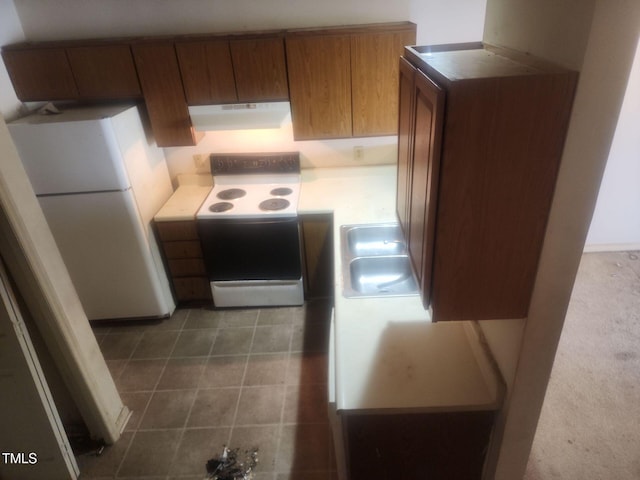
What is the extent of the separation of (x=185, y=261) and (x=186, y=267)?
5 cm

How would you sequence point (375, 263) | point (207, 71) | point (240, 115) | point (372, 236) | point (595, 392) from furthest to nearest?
point (240, 115)
point (207, 71)
point (372, 236)
point (595, 392)
point (375, 263)

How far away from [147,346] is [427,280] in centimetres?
231

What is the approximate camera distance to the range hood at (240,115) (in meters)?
2.64

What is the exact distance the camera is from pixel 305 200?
291 cm

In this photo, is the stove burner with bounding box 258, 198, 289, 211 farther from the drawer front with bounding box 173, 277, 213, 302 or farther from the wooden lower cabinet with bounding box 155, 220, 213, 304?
the drawer front with bounding box 173, 277, 213, 302

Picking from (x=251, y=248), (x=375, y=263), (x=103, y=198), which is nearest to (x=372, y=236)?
(x=375, y=263)

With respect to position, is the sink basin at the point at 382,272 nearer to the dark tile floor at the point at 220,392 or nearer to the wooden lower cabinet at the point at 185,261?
the dark tile floor at the point at 220,392

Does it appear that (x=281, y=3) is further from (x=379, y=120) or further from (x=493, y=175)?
(x=493, y=175)

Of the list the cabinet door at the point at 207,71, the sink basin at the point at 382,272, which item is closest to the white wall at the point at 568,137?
the sink basin at the point at 382,272

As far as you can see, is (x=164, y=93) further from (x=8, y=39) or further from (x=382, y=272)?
(x=382, y=272)

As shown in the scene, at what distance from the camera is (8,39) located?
2.64 meters

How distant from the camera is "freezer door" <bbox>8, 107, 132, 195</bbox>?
2.39 metres

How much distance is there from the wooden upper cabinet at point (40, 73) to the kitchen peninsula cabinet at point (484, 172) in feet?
7.62

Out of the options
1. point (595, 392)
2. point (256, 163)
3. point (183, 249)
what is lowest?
point (595, 392)
